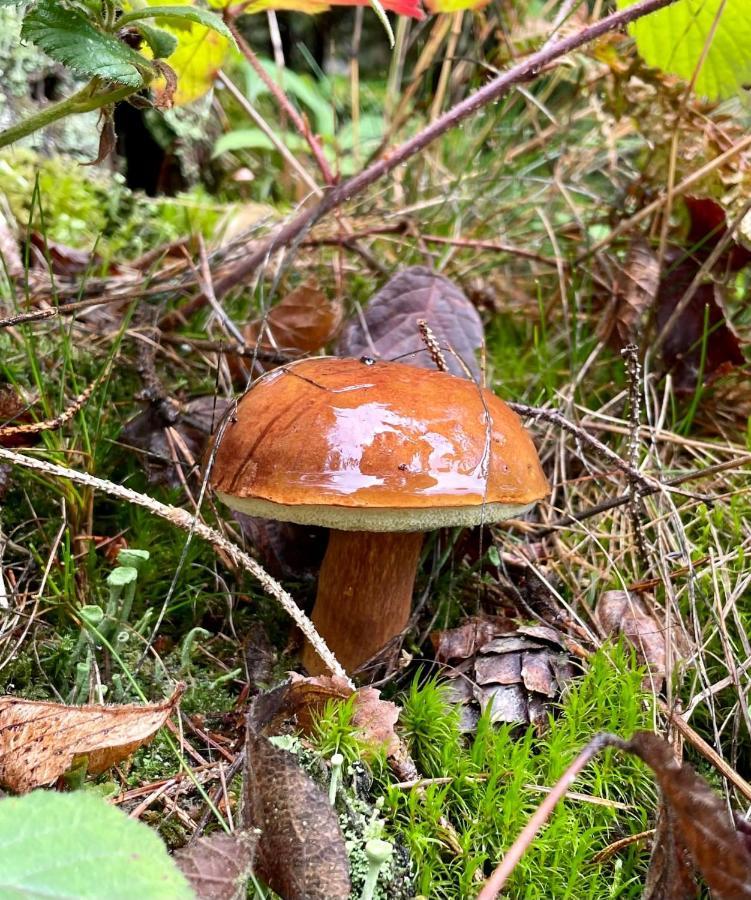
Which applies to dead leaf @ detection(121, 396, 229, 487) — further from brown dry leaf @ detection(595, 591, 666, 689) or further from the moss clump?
brown dry leaf @ detection(595, 591, 666, 689)

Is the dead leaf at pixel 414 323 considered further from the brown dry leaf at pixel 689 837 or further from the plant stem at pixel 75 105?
the brown dry leaf at pixel 689 837

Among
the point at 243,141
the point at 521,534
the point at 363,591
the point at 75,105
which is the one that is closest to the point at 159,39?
the point at 75,105

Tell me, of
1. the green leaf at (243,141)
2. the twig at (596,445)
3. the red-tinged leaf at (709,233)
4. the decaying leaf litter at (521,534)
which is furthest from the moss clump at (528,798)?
the green leaf at (243,141)

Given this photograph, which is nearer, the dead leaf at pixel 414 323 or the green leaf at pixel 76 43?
the green leaf at pixel 76 43

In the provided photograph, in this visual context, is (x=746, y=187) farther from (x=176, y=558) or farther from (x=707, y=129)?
(x=176, y=558)

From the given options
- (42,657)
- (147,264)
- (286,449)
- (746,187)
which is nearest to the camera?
(286,449)

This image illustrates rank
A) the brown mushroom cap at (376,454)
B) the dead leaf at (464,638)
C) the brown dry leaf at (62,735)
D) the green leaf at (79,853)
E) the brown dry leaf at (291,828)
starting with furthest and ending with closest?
1. the dead leaf at (464,638)
2. the brown mushroom cap at (376,454)
3. the brown dry leaf at (62,735)
4. the brown dry leaf at (291,828)
5. the green leaf at (79,853)

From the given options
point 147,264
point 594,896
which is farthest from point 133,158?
point 594,896

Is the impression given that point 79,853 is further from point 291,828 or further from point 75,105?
point 75,105
